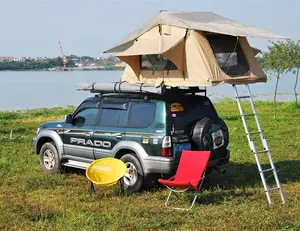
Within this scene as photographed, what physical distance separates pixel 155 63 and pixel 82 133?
193 cm

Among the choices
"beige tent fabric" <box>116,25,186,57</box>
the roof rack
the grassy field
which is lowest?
the grassy field

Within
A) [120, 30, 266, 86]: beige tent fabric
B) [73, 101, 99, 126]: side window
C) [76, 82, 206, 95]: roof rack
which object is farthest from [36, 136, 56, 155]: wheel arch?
[120, 30, 266, 86]: beige tent fabric

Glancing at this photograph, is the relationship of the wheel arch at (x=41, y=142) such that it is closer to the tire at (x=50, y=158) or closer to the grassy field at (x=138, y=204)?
the tire at (x=50, y=158)

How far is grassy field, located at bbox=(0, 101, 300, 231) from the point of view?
6711 millimetres

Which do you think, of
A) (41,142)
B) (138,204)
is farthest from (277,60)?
(138,204)

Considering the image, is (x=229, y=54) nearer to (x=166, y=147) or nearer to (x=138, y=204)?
(x=166, y=147)

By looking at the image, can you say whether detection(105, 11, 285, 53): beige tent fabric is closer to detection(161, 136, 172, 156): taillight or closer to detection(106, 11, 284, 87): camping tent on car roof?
detection(106, 11, 284, 87): camping tent on car roof

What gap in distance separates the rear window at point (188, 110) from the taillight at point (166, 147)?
0.98 feet

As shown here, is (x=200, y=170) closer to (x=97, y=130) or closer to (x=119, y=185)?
(x=119, y=185)

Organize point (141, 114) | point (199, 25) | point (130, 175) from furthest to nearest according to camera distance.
Answer: point (141, 114) < point (130, 175) < point (199, 25)

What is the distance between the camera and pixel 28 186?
9.26m

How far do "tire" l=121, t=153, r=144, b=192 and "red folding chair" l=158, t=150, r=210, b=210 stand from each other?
24.7 inches

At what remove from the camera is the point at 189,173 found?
823 cm

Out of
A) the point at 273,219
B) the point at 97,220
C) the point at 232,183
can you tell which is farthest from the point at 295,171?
the point at 97,220
